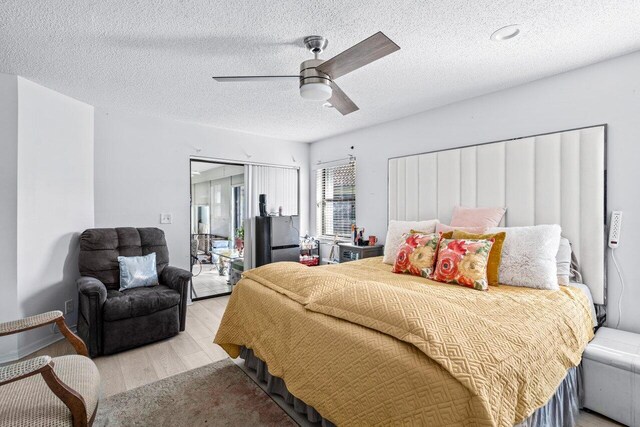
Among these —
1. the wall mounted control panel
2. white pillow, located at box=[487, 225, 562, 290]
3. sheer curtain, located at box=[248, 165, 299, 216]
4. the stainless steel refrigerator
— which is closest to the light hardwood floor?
white pillow, located at box=[487, 225, 562, 290]

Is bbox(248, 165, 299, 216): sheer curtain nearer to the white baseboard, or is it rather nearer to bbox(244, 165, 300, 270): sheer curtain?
bbox(244, 165, 300, 270): sheer curtain

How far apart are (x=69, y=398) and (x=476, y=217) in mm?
3163

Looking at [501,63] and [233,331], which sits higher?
[501,63]

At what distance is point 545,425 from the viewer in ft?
5.02

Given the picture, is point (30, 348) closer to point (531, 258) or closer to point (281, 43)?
point (281, 43)

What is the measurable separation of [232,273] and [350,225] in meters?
2.11

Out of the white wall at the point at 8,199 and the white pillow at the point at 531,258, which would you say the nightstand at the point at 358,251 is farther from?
the white wall at the point at 8,199

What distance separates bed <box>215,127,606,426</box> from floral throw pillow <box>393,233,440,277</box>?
0.36 feet

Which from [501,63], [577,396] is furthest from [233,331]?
[501,63]

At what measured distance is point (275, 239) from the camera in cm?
461

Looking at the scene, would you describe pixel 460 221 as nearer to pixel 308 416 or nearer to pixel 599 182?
pixel 599 182

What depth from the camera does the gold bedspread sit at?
3.73ft

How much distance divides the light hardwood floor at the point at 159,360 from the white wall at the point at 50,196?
50 centimetres

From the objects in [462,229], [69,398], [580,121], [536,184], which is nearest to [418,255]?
[462,229]
